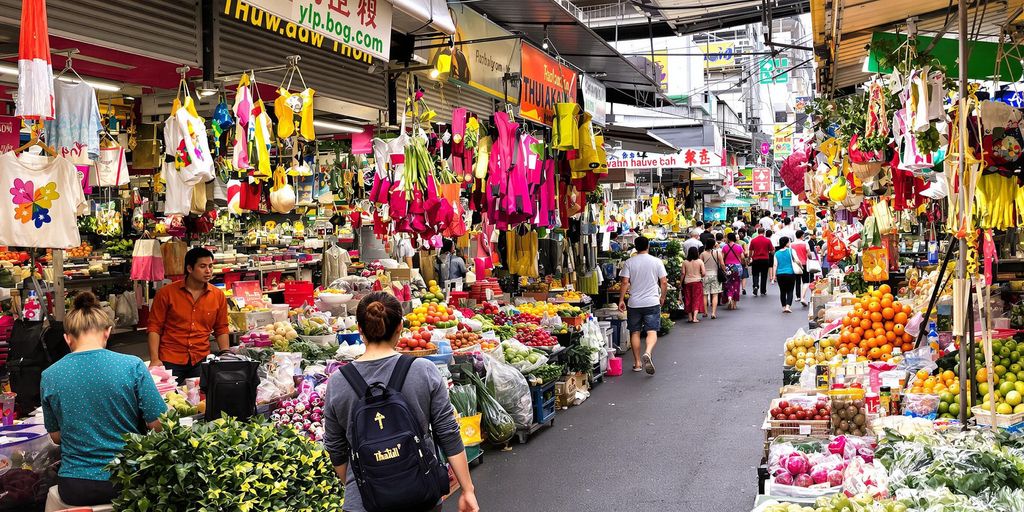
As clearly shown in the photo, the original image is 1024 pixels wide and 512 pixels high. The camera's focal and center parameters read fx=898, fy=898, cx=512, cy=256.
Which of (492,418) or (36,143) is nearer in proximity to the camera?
(36,143)

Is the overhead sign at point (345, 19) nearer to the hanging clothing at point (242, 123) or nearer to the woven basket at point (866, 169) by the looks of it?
the hanging clothing at point (242, 123)

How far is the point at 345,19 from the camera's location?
636 centimetres

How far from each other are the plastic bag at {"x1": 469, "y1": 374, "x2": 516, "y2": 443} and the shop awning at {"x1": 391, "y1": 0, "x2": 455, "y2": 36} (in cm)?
315

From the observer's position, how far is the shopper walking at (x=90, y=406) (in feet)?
14.3

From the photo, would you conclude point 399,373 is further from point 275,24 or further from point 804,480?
point 275,24

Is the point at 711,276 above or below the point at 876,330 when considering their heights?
above

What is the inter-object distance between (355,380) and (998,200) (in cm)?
371

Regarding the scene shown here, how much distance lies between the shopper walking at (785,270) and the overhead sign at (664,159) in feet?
7.65

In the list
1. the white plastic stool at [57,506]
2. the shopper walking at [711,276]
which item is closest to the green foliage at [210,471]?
the white plastic stool at [57,506]

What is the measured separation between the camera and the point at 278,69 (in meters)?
6.73

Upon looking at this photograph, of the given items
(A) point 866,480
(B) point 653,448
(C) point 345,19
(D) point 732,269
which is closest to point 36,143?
(C) point 345,19

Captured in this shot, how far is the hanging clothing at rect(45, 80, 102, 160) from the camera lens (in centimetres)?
530

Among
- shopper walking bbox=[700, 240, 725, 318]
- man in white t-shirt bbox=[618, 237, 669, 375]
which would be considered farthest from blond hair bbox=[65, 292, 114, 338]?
shopper walking bbox=[700, 240, 725, 318]

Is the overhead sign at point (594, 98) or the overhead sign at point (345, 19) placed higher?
the overhead sign at point (594, 98)
